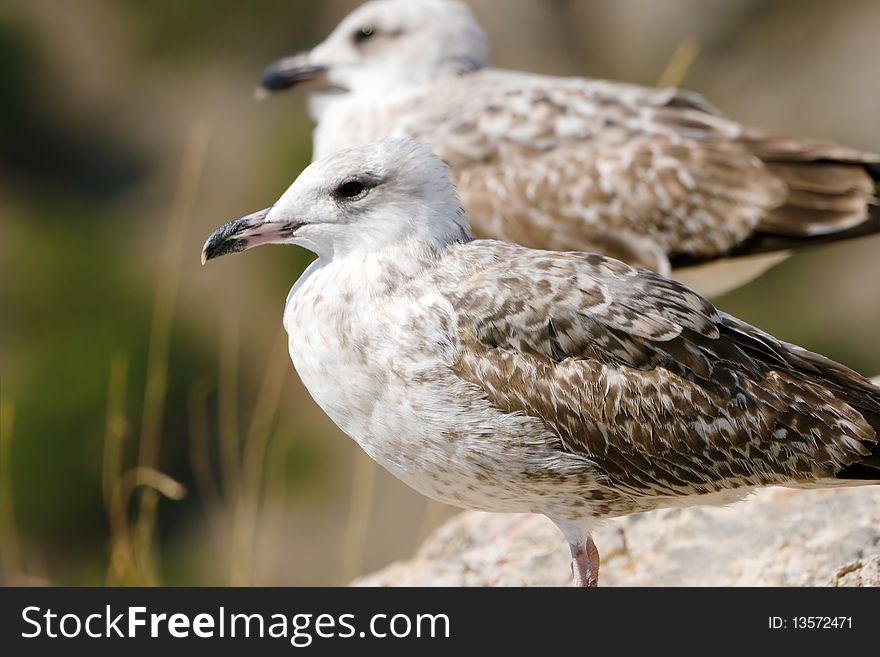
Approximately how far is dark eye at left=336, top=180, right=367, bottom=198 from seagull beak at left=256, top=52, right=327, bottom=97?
3.11m

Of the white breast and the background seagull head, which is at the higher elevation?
the background seagull head

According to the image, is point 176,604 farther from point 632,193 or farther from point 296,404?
point 296,404

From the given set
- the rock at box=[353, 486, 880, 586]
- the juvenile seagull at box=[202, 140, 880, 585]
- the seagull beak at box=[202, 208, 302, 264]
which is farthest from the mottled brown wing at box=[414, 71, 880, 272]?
the seagull beak at box=[202, 208, 302, 264]

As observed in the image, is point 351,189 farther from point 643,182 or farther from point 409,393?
point 643,182

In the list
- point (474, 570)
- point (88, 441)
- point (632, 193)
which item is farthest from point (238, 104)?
point (474, 570)

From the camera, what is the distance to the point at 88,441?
1150 centimetres

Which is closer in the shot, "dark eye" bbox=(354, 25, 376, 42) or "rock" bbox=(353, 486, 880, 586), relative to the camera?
"rock" bbox=(353, 486, 880, 586)

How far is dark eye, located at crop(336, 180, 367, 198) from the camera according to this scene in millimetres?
3424

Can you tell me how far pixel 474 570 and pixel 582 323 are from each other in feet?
3.98

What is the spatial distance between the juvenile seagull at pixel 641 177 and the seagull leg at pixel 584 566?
203 centimetres

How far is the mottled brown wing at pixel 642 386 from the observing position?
334 cm

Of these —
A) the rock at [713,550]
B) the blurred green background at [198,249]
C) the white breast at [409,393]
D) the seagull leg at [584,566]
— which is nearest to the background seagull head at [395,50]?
the blurred green background at [198,249]

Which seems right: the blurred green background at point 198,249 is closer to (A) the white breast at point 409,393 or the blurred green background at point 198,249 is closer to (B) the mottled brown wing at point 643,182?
(B) the mottled brown wing at point 643,182

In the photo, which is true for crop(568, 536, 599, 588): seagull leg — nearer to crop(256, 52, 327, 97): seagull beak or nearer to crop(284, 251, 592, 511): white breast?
crop(284, 251, 592, 511): white breast
